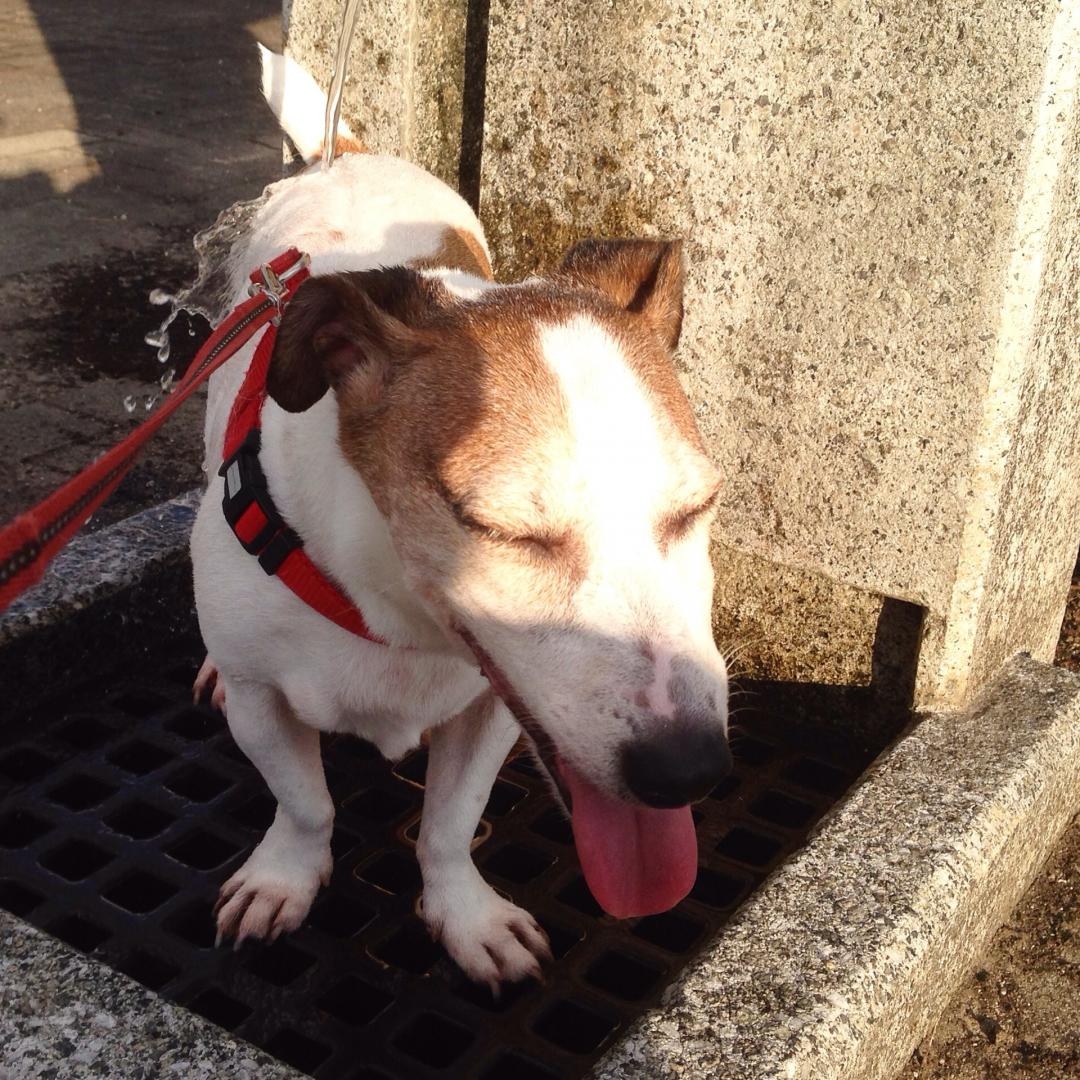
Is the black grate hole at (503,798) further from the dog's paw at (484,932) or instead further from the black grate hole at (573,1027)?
the black grate hole at (573,1027)

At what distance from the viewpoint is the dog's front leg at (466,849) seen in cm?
252

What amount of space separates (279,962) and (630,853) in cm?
86

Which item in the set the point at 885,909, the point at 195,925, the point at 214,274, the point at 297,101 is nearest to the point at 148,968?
the point at 195,925

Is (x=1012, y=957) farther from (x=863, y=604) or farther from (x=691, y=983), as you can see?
(x=691, y=983)

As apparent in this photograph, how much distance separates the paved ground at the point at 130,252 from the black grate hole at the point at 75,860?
5.44ft

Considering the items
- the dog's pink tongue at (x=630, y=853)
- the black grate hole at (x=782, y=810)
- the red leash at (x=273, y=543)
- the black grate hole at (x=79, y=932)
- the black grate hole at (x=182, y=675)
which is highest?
the red leash at (x=273, y=543)

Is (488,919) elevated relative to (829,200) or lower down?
lower down

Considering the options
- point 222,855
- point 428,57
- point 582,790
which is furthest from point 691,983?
point 428,57

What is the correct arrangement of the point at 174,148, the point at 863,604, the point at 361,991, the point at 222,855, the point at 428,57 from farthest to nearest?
the point at 174,148 < the point at 428,57 < the point at 863,604 < the point at 222,855 < the point at 361,991

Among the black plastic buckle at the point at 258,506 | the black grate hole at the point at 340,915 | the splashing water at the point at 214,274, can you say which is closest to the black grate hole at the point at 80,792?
the black grate hole at the point at 340,915

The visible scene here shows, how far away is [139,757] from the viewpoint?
3062 millimetres

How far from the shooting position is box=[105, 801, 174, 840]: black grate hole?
2.84 m

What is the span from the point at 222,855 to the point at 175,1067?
0.89 meters

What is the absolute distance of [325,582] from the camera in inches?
90.4
